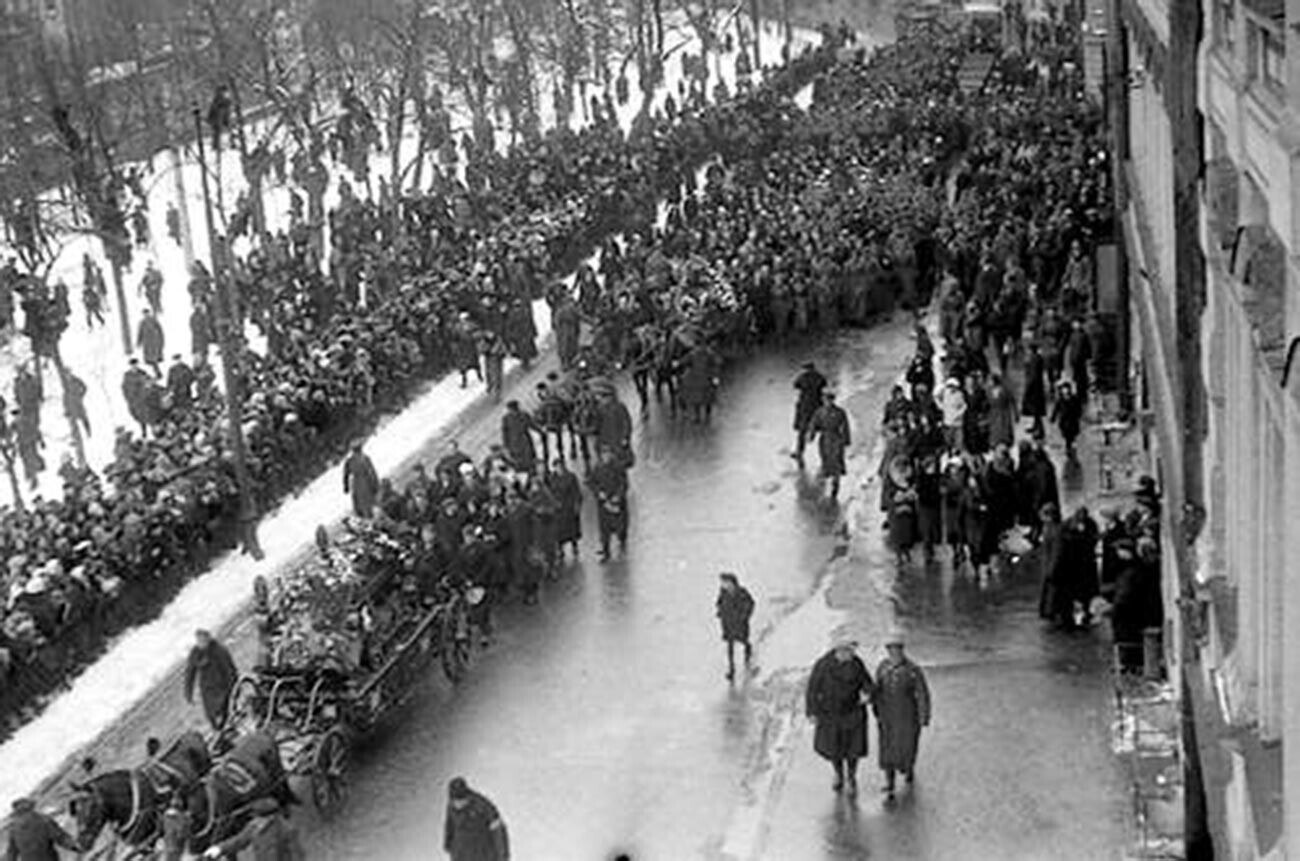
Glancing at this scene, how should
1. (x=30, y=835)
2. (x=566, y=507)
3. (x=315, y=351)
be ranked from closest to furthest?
(x=30, y=835), (x=566, y=507), (x=315, y=351)

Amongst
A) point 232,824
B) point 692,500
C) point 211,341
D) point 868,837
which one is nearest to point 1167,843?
point 868,837

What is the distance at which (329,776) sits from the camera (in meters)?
17.3

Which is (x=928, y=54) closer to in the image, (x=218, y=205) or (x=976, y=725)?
(x=218, y=205)

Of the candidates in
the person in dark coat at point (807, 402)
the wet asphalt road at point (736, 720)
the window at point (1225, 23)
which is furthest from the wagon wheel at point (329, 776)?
the person in dark coat at point (807, 402)

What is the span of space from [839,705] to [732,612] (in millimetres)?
2563

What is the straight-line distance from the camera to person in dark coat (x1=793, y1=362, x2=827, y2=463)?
83.1 ft

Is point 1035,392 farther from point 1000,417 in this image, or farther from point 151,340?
point 151,340

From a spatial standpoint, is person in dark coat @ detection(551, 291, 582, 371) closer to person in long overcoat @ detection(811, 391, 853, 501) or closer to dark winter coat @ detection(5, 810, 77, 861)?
person in long overcoat @ detection(811, 391, 853, 501)

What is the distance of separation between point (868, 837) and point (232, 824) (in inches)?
173

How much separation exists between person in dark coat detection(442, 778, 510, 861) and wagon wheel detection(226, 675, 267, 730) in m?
2.81

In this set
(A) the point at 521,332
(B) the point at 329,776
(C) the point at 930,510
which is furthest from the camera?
(A) the point at 521,332

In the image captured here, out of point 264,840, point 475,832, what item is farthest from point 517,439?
point 475,832

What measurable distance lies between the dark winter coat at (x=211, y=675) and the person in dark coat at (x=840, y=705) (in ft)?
15.8

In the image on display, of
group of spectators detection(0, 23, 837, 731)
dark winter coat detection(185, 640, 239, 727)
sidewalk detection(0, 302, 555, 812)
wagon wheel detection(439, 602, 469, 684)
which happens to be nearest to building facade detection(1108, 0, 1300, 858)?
wagon wheel detection(439, 602, 469, 684)
